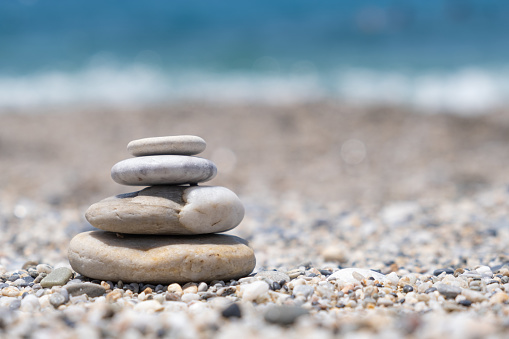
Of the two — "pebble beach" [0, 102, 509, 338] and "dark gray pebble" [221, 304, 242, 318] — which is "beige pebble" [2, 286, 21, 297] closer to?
"pebble beach" [0, 102, 509, 338]

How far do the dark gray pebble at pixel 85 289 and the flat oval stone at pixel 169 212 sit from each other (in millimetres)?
440

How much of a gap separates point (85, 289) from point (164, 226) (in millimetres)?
613

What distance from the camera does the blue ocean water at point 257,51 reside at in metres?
14.0

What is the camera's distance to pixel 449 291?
2.64 metres

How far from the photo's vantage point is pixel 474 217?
5.25 meters

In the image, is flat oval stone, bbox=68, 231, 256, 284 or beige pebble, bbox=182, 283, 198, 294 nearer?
beige pebble, bbox=182, 283, 198, 294

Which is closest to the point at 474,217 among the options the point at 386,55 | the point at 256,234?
the point at 256,234

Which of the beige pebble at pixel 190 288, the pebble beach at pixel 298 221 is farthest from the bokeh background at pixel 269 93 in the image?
the beige pebble at pixel 190 288

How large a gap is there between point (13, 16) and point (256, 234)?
75.8 ft

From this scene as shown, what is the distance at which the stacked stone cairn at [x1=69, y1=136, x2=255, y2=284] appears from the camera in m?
2.95

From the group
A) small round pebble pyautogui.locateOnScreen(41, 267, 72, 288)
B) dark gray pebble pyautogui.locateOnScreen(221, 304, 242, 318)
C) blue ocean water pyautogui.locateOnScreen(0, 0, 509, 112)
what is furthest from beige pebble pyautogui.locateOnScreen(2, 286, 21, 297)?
blue ocean water pyautogui.locateOnScreen(0, 0, 509, 112)

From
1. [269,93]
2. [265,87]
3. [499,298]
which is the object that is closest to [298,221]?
[499,298]

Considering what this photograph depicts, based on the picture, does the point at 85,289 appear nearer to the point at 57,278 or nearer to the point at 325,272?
the point at 57,278

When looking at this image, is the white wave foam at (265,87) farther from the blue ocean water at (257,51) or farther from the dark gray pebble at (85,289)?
the dark gray pebble at (85,289)
